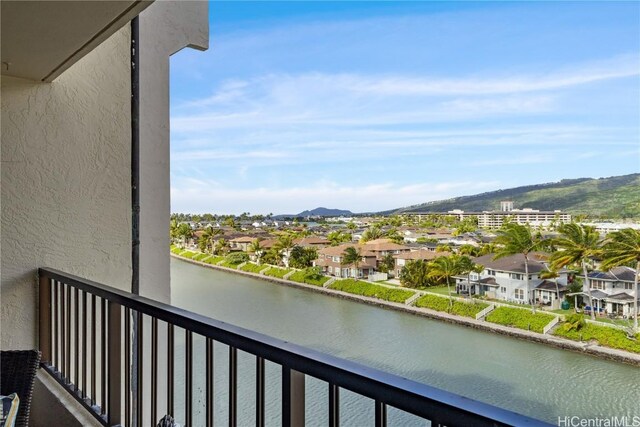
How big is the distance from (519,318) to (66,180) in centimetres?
994

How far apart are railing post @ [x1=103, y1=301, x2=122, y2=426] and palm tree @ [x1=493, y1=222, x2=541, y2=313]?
8854 mm

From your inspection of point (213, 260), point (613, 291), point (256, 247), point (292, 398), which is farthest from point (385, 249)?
point (292, 398)

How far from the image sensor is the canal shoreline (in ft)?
29.5

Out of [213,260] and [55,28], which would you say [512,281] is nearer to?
[213,260]

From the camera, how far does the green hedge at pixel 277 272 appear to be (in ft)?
43.3

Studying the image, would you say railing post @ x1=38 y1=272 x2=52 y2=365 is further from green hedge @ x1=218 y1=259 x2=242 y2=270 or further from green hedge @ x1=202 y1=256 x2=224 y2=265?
green hedge @ x1=202 y1=256 x2=224 y2=265

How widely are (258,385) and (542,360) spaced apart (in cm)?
1081

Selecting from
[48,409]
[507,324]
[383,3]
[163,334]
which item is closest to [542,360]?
[507,324]

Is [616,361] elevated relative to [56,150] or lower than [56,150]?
lower

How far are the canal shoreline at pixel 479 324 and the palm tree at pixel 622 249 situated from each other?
1.66m

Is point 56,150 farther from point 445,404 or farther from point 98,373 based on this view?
point 445,404

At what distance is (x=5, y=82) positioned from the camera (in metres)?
2.23

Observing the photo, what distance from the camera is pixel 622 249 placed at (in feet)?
25.6

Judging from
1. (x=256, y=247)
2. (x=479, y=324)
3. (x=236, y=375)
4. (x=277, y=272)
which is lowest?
(x=479, y=324)
